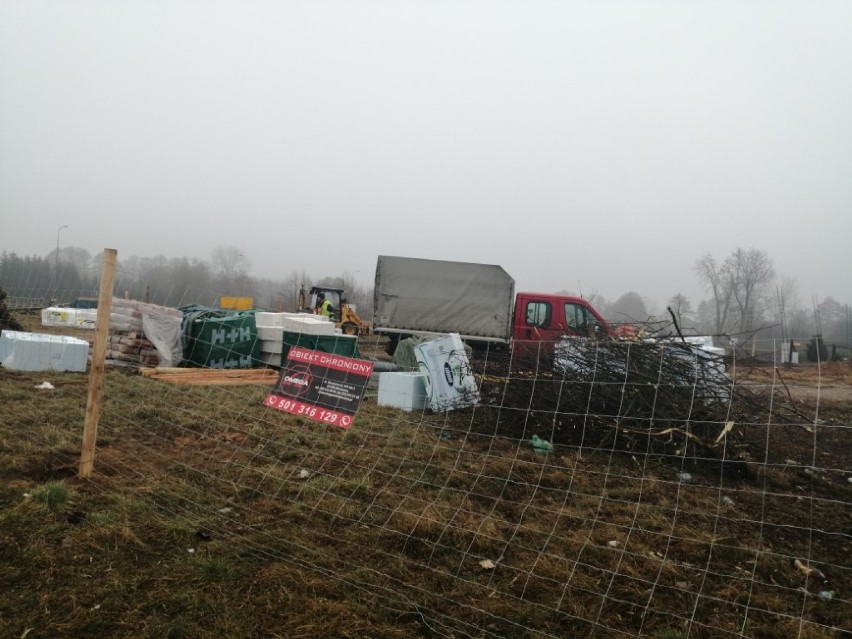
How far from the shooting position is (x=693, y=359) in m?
5.57

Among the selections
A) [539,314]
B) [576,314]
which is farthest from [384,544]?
[539,314]

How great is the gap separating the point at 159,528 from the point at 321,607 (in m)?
1.41

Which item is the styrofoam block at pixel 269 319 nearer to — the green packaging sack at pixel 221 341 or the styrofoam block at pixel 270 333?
the styrofoam block at pixel 270 333

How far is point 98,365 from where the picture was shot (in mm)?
4059

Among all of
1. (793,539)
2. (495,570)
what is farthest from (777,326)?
(495,570)

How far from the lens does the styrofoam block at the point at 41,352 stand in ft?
29.6

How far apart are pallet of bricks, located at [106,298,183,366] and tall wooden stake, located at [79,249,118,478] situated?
6524mm

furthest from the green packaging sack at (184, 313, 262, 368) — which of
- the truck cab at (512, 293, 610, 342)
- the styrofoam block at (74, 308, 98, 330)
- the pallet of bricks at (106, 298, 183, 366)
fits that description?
the styrofoam block at (74, 308, 98, 330)

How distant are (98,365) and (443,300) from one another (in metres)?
10.2

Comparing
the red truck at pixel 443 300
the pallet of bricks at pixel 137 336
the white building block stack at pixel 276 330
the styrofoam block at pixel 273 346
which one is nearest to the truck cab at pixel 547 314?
the red truck at pixel 443 300

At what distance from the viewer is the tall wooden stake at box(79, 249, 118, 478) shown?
4.06 metres

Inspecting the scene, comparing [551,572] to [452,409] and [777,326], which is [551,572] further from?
[452,409]

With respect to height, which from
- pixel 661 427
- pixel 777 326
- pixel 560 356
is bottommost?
pixel 661 427

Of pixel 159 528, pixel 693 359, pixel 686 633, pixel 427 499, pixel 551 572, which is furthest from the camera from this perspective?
pixel 693 359
